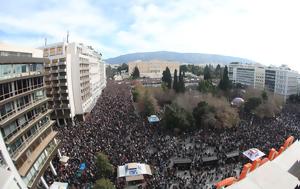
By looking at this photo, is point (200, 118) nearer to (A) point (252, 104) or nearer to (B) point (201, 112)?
(B) point (201, 112)

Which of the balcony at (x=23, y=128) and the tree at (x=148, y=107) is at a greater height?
Answer: the balcony at (x=23, y=128)

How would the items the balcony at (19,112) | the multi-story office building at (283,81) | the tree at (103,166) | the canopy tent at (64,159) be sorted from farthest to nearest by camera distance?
the multi-story office building at (283,81), the canopy tent at (64,159), the tree at (103,166), the balcony at (19,112)

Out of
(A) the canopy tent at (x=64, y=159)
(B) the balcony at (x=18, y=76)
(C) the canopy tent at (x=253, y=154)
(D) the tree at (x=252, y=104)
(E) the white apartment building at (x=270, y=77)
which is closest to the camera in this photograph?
(B) the balcony at (x=18, y=76)

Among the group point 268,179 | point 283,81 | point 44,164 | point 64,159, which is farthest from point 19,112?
point 283,81

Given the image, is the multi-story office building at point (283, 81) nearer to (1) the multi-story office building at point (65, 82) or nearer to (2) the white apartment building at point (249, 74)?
(2) the white apartment building at point (249, 74)

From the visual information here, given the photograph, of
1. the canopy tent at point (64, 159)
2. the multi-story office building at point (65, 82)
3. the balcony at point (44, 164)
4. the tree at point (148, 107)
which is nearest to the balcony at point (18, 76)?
the balcony at point (44, 164)

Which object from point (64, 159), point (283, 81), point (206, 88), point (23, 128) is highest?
point (23, 128)

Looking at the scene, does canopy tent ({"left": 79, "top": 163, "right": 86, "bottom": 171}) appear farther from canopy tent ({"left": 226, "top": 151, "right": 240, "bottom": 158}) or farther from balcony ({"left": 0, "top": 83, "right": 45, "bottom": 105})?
canopy tent ({"left": 226, "top": 151, "right": 240, "bottom": 158})
